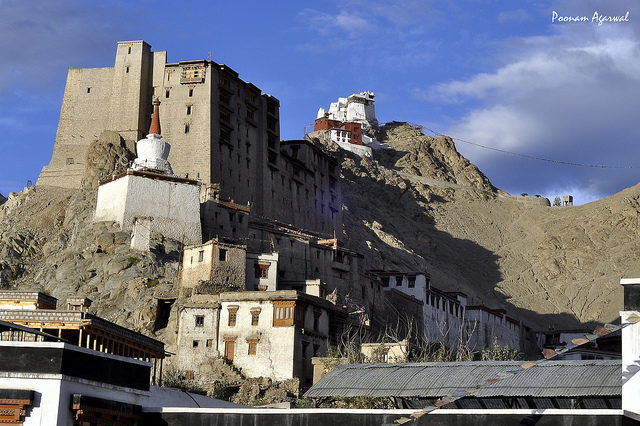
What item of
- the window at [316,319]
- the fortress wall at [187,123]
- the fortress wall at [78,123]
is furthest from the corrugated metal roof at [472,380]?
the fortress wall at [78,123]

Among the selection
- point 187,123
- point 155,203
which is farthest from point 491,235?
point 155,203

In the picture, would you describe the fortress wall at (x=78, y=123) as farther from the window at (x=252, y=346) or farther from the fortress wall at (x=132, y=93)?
the window at (x=252, y=346)

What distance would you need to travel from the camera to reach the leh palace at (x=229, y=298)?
2742 centimetres

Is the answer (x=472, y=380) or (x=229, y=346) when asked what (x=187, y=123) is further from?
(x=472, y=380)

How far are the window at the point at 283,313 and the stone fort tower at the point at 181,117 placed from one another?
24121mm

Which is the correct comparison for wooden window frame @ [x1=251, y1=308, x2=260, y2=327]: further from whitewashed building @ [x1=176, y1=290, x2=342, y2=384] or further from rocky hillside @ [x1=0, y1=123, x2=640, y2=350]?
rocky hillside @ [x1=0, y1=123, x2=640, y2=350]

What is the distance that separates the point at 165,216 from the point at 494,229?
81409 millimetres

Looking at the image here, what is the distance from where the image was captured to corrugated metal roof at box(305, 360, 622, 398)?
90.3 feet

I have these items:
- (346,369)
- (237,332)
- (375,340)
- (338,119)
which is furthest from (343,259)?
(338,119)

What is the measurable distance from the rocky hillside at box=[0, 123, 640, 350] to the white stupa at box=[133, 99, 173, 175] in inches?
173

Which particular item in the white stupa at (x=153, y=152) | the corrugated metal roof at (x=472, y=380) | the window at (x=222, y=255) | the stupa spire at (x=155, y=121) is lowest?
the corrugated metal roof at (x=472, y=380)

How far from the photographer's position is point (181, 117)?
84438mm

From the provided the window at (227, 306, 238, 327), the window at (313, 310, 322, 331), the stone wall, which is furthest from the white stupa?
the window at (313, 310, 322, 331)

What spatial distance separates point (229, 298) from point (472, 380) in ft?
109
